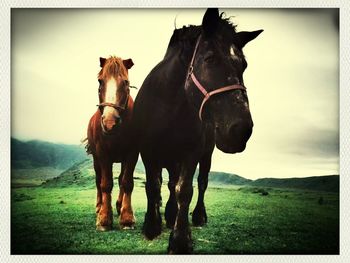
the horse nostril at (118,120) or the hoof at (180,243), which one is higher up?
the horse nostril at (118,120)

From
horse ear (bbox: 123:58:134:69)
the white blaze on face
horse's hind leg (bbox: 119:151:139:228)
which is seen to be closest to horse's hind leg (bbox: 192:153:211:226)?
horse's hind leg (bbox: 119:151:139:228)

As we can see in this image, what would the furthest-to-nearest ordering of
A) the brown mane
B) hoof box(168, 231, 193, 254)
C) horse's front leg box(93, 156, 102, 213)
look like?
horse's front leg box(93, 156, 102, 213)
the brown mane
hoof box(168, 231, 193, 254)

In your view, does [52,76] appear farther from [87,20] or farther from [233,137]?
[233,137]

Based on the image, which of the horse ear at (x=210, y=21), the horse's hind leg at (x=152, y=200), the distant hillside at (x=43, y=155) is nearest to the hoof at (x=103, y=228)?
the horse's hind leg at (x=152, y=200)

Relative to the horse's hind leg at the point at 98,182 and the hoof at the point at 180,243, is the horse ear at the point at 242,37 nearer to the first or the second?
the hoof at the point at 180,243

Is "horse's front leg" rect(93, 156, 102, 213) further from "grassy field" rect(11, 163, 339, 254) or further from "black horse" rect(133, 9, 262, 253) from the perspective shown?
"black horse" rect(133, 9, 262, 253)

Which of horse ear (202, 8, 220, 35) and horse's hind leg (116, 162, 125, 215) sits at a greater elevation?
horse ear (202, 8, 220, 35)

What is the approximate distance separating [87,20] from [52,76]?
743 millimetres

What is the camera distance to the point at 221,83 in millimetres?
4027

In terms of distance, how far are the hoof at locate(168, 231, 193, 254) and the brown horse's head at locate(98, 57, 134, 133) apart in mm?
1228

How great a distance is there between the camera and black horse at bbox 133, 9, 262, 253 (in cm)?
398

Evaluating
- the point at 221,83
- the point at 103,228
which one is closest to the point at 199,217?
the point at 103,228

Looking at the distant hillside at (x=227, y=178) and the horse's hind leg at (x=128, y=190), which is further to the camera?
the distant hillside at (x=227, y=178)

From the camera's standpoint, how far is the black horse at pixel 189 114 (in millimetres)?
3984
